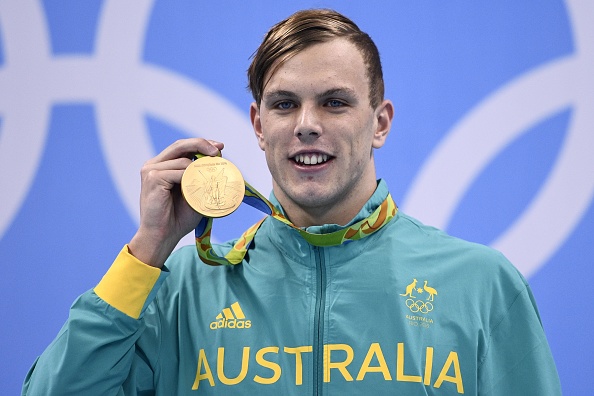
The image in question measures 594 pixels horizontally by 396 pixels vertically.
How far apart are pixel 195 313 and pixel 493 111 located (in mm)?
1394

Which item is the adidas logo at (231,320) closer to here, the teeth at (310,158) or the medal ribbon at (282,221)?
the medal ribbon at (282,221)

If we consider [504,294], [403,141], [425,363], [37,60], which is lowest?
[425,363]

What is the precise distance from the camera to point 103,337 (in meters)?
1.68

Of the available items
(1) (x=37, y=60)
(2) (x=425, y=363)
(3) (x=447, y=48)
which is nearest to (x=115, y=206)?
(1) (x=37, y=60)

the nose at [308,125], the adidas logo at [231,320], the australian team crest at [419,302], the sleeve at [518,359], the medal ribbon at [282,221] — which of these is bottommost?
the sleeve at [518,359]

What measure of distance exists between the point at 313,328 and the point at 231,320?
0.18 m

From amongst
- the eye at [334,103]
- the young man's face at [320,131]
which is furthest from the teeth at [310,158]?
the eye at [334,103]

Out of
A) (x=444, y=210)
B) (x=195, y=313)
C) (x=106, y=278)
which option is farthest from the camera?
(x=444, y=210)

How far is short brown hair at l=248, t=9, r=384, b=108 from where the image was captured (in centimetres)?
190

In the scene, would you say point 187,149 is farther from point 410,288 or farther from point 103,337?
point 410,288

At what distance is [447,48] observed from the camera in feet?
9.32

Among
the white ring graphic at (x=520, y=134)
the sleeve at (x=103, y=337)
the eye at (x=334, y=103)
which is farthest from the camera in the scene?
the white ring graphic at (x=520, y=134)

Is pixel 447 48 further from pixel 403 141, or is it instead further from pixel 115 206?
pixel 115 206

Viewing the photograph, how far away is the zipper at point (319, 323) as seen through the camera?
5.73ft
